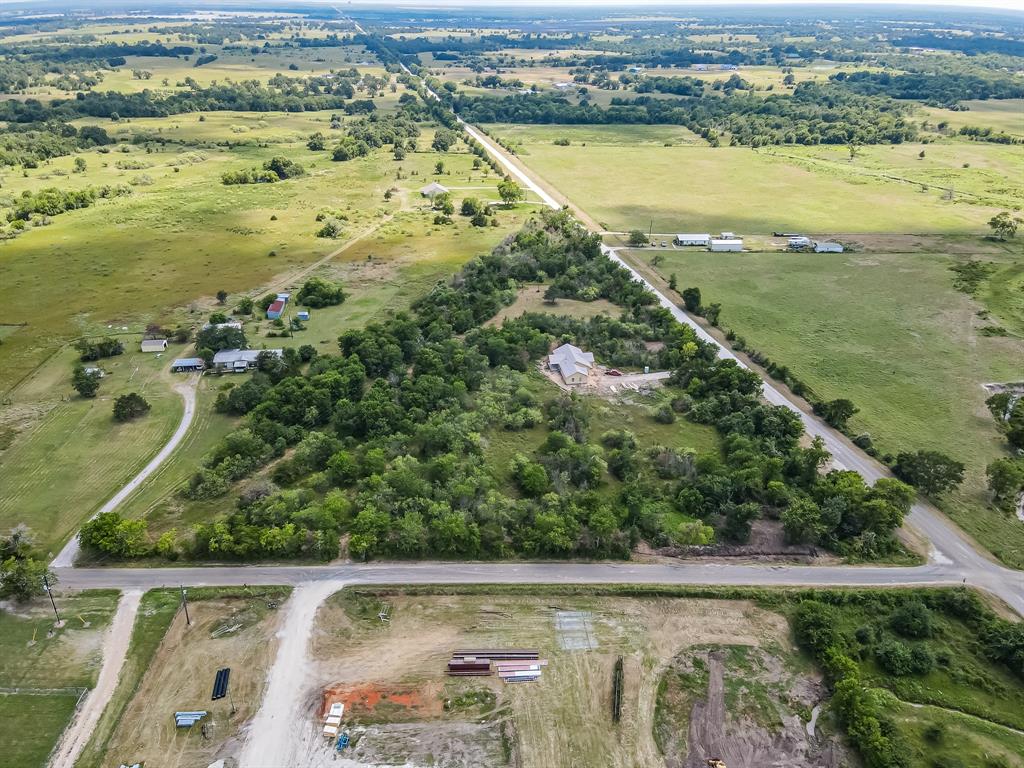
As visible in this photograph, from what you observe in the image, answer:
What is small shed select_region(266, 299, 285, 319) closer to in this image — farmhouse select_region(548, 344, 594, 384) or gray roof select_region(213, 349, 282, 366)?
gray roof select_region(213, 349, 282, 366)

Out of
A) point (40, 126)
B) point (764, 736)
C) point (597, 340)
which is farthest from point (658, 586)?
point (40, 126)

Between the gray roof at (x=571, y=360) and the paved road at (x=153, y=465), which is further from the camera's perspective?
the gray roof at (x=571, y=360)

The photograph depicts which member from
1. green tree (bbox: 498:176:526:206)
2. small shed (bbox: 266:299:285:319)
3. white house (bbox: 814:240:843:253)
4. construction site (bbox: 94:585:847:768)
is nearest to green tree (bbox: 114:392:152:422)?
small shed (bbox: 266:299:285:319)

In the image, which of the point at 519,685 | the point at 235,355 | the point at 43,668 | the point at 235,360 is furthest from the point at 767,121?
the point at 43,668

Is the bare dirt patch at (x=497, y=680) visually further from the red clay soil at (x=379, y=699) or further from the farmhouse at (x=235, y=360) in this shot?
the farmhouse at (x=235, y=360)

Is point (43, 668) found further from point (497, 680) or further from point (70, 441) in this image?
point (497, 680)

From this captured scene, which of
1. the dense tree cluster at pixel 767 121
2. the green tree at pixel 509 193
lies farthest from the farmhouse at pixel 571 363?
the dense tree cluster at pixel 767 121
